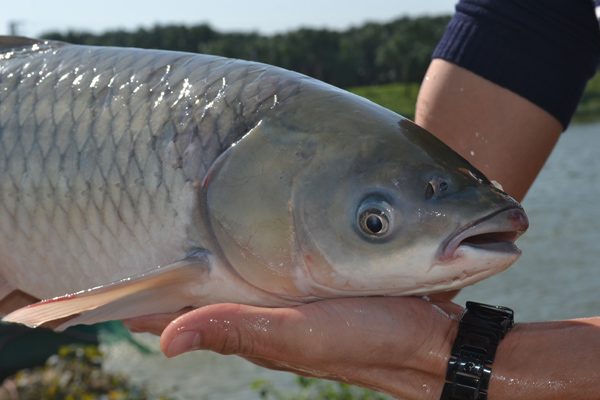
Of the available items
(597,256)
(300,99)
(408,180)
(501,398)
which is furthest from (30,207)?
(597,256)

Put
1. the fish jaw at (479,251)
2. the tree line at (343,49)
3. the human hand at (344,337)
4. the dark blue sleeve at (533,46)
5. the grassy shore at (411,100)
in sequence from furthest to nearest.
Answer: the tree line at (343,49), the grassy shore at (411,100), the dark blue sleeve at (533,46), the human hand at (344,337), the fish jaw at (479,251)

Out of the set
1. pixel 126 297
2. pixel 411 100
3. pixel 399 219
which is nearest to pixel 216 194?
pixel 126 297

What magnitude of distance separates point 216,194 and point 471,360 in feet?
2.79

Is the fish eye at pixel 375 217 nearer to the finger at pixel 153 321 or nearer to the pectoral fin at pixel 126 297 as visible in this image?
the pectoral fin at pixel 126 297

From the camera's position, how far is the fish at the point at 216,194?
1.70 meters

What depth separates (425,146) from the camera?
5.87 feet

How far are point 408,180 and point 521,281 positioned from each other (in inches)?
426

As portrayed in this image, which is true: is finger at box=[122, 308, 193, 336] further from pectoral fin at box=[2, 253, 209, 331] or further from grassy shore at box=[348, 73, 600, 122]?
grassy shore at box=[348, 73, 600, 122]

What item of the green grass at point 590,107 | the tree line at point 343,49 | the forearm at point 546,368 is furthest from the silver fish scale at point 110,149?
the tree line at point 343,49

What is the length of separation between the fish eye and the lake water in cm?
587

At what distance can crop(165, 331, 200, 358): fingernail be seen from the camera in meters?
1.68

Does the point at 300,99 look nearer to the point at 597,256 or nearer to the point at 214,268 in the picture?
the point at 214,268

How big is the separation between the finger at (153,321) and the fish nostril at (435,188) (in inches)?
35.1

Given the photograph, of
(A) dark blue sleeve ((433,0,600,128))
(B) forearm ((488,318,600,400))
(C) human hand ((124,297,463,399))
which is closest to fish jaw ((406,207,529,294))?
(C) human hand ((124,297,463,399))
